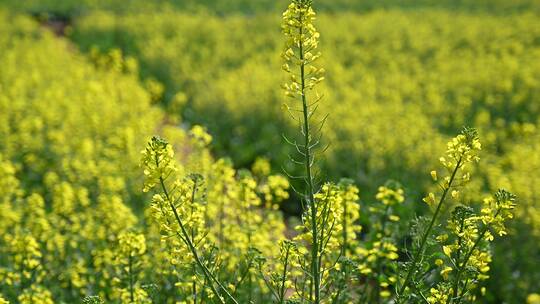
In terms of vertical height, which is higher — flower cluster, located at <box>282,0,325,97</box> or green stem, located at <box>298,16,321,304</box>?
flower cluster, located at <box>282,0,325,97</box>

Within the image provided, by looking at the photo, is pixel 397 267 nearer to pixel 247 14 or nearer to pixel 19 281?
pixel 19 281

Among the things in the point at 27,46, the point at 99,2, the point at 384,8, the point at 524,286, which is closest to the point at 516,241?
the point at 524,286

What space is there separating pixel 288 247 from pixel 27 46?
12.9m

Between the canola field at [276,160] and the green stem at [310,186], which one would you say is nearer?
the green stem at [310,186]

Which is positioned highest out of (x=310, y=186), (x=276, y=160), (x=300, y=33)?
(x=300, y=33)

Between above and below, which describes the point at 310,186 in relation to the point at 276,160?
below

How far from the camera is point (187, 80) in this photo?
1255cm

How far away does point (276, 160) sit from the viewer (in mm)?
8500

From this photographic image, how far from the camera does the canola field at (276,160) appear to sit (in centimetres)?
282

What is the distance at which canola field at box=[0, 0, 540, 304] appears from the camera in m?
2.82

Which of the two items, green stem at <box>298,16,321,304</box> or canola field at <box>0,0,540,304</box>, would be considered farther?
canola field at <box>0,0,540,304</box>

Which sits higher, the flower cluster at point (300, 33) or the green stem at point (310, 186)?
the flower cluster at point (300, 33)

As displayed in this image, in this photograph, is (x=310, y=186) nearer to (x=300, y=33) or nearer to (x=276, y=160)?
(x=300, y=33)

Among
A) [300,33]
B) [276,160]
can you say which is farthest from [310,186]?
[276,160]
